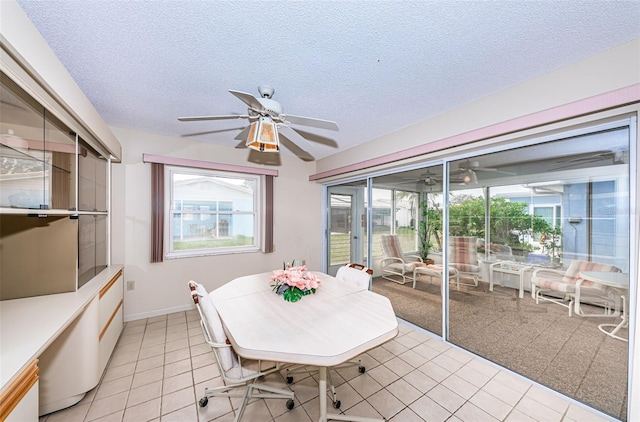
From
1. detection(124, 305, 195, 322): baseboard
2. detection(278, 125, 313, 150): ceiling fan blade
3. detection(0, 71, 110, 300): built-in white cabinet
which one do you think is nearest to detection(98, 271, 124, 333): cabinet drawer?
detection(0, 71, 110, 300): built-in white cabinet

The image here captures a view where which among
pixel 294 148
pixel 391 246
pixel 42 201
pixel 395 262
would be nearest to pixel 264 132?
pixel 42 201

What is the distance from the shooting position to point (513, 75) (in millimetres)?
1852

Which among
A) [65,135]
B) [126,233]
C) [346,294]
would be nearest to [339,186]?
[346,294]

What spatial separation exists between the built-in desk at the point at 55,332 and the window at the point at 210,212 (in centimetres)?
115

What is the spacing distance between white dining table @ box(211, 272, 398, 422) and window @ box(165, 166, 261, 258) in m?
1.81

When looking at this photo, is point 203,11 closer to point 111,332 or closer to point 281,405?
point 281,405

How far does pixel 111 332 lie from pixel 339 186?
12.4 feet

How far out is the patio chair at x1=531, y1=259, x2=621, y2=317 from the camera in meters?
1.82

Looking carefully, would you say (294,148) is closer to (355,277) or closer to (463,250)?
(355,277)

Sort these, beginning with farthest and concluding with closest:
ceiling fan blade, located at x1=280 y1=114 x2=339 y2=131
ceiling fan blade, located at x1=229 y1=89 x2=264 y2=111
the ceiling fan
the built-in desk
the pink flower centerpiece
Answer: the pink flower centerpiece → ceiling fan blade, located at x1=280 y1=114 x2=339 y2=131 → the ceiling fan → ceiling fan blade, located at x1=229 y1=89 x2=264 y2=111 → the built-in desk

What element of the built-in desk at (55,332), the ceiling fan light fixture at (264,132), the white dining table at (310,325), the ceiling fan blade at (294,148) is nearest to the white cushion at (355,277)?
the white dining table at (310,325)

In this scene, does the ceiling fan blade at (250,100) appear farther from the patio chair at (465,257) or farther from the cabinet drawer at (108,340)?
the patio chair at (465,257)

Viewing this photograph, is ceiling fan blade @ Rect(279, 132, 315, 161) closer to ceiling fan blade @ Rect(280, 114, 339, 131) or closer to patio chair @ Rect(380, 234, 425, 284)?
ceiling fan blade @ Rect(280, 114, 339, 131)

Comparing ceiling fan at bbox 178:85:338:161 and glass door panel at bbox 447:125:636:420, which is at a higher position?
ceiling fan at bbox 178:85:338:161
